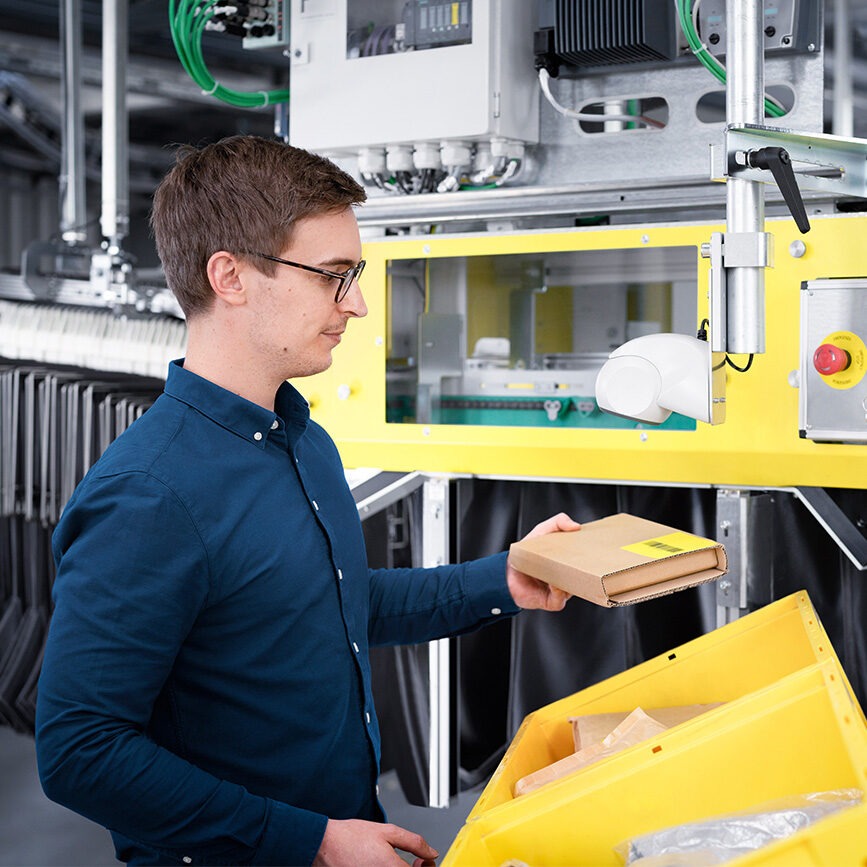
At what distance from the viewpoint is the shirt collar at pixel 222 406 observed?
1216 mm

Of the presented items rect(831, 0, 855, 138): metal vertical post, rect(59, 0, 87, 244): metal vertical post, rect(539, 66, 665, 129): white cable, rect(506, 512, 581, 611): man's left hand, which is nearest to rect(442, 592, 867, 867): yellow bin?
rect(506, 512, 581, 611): man's left hand

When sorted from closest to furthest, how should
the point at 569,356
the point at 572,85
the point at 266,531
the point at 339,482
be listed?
the point at 266,531
the point at 339,482
the point at 572,85
the point at 569,356

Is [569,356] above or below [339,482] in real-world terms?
above

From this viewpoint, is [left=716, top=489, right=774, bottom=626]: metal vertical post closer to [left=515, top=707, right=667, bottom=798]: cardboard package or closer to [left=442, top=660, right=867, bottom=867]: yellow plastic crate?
[left=515, top=707, right=667, bottom=798]: cardboard package

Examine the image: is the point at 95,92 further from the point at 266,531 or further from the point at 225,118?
the point at 266,531

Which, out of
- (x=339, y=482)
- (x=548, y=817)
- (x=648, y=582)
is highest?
(x=339, y=482)

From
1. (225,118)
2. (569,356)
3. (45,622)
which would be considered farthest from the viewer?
(225,118)

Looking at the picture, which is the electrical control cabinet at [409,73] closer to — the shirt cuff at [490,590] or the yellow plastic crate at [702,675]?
the shirt cuff at [490,590]

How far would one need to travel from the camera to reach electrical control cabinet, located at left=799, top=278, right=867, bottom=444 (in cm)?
165

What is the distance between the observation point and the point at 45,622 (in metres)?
3.48

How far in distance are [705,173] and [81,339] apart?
209cm

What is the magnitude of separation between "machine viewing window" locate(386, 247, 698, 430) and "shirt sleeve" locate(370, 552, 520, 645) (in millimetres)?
661

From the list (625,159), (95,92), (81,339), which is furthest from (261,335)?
(95,92)

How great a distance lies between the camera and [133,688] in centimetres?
106
